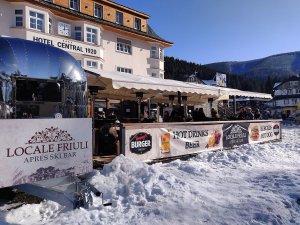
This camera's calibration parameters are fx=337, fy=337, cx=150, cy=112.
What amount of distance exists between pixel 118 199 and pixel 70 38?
74.8 ft

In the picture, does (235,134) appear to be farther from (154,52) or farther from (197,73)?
(197,73)

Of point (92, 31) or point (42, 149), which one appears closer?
point (42, 149)

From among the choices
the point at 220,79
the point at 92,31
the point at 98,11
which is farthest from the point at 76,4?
the point at 220,79

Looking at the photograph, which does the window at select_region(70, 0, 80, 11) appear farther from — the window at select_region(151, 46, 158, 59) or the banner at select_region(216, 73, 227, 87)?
the banner at select_region(216, 73, 227, 87)

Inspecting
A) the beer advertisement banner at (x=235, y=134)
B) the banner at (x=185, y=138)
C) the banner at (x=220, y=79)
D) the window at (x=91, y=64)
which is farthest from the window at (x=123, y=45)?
the beer advertisement banner at (x=235, y=134)

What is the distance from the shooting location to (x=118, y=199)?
648 centimetres

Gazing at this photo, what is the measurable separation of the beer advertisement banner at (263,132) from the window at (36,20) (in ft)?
56.8

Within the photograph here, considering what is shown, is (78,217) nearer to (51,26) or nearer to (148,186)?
(148,186)

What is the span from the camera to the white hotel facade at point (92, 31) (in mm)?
24078

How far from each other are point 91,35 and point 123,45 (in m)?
4.46

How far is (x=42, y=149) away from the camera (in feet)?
18.7

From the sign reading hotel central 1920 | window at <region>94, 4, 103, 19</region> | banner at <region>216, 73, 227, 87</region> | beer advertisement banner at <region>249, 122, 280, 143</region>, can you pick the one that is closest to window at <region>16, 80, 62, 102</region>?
beer advertisement banner at <region>249, 122, 280, 143</region>

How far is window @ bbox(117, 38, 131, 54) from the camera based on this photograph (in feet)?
106

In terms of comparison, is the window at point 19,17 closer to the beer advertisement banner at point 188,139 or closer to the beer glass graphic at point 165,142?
the beer advertisement banner at point 188,139
